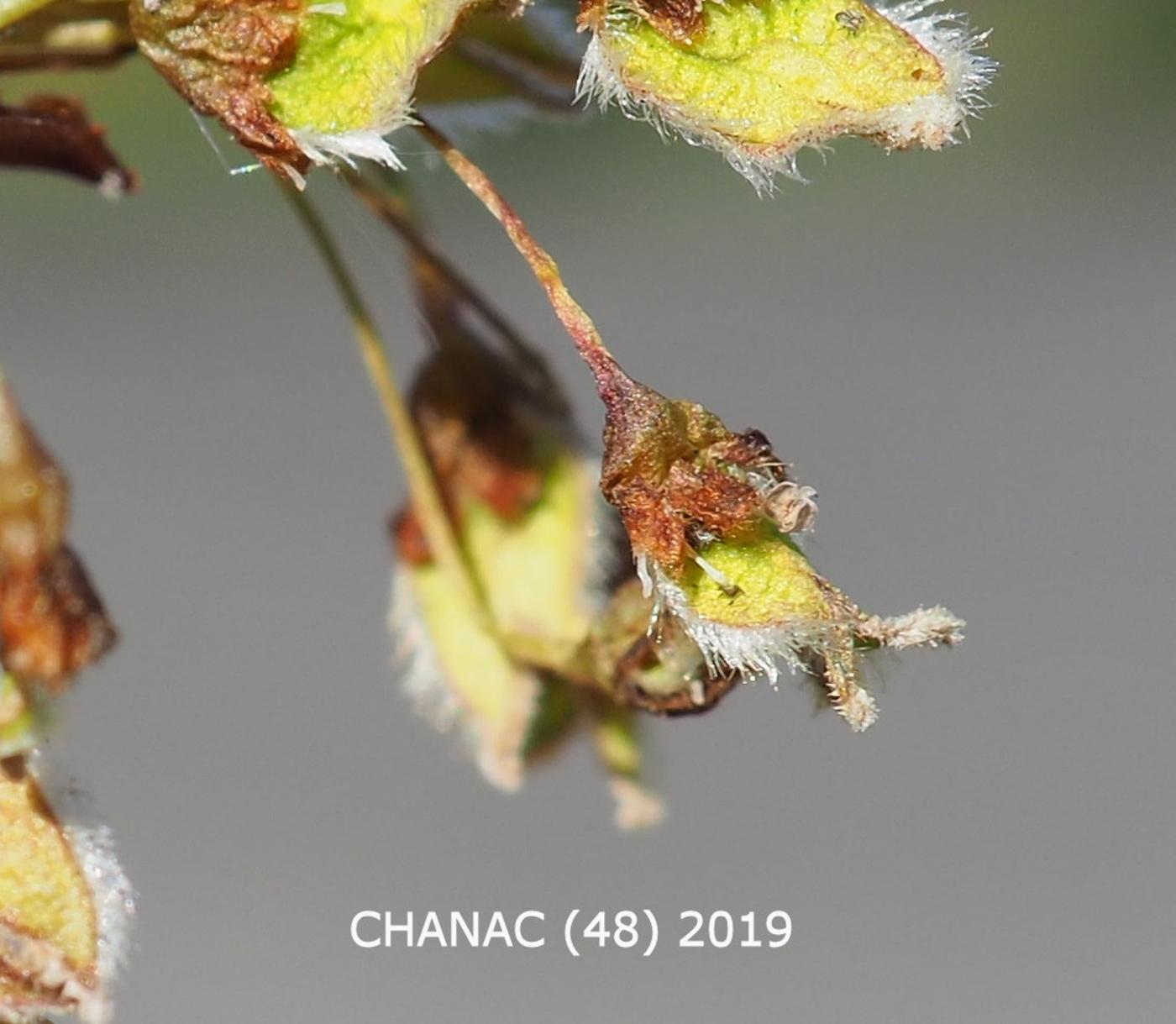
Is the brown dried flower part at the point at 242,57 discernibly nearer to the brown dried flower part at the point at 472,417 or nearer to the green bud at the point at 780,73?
the green bud at the point at 780,73

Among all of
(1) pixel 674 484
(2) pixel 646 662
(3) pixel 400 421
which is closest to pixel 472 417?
(3) pixel 400 421

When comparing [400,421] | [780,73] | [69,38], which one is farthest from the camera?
[400,421]

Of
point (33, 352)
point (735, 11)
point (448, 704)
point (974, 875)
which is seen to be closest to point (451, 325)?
point (448, 704)

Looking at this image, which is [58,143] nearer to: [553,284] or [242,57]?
[242,57]

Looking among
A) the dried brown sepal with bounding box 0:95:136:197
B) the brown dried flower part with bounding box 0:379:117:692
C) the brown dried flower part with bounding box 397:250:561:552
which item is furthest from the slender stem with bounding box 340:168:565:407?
the brown dried flower part with bounding box 0:379:117:692

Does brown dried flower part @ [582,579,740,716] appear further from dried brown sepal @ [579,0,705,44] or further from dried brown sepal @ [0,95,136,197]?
dried brown sepal @ [0,95,136,197]

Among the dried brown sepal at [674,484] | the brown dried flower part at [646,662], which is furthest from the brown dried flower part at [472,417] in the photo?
the dried brown sepal at [674,484]
